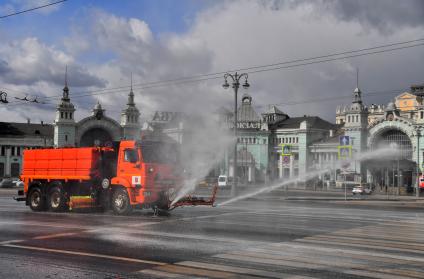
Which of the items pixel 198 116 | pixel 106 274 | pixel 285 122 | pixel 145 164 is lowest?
pixel 106 274

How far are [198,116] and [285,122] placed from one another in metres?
84.2

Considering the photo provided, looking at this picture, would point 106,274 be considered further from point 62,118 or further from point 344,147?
point 62,118

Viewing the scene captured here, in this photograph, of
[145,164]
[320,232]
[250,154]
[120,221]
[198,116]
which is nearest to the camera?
[320,232]

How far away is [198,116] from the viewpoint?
3047cm

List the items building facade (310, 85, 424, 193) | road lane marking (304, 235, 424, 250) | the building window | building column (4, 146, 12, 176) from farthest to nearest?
the building window → building column (4, 146, 12, 176) → building facade (310, 85, 424, 193) → road lane marking (304, 235, 424, 250)

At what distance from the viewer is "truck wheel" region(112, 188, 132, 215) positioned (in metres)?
19.9

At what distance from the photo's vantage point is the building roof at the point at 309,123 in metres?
105

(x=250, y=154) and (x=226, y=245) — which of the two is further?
(x=250, y=154)

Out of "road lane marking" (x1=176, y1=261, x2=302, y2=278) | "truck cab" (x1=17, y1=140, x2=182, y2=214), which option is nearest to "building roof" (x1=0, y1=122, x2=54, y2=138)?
"truck cab" (x1=17, y1=140, x2=182, y2=214)

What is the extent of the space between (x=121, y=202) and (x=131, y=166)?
1593 mm

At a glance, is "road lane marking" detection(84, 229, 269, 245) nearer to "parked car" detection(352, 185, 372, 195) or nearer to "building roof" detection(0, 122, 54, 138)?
"parked car" detection(352, 185, 372, 195)

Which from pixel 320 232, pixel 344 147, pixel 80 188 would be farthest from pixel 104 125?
pixel 320 232

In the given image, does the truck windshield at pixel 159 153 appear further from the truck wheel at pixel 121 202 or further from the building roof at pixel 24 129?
the building roof at pixel 24 129

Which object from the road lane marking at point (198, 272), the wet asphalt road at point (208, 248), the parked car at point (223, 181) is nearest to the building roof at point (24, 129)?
the parked car at point (223, 181)
